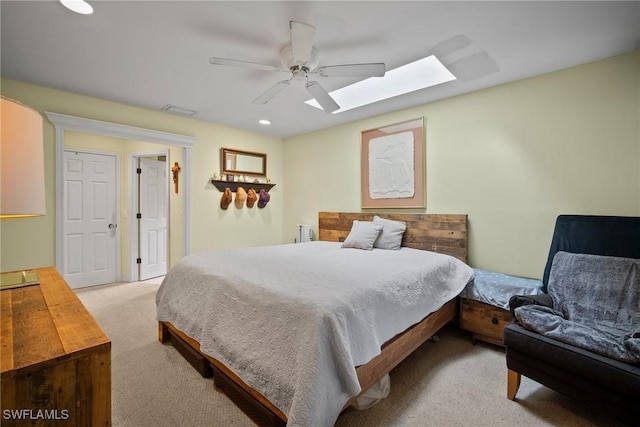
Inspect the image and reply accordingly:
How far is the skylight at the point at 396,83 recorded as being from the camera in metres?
2.73

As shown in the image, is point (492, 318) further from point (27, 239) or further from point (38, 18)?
point (27, 239)

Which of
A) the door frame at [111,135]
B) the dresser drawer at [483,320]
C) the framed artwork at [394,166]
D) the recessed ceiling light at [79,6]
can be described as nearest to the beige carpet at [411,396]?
the dresser drawer at [483,320]

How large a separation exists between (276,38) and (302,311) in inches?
73.9

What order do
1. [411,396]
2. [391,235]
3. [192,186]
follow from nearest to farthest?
[411,396] < [391,235] < [192,186]

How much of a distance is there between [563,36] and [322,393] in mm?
2781

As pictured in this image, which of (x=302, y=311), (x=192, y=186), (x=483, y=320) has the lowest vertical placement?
(x=483, y=320)

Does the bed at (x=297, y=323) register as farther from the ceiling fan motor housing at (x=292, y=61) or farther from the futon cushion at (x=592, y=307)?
the ceiling fan motor housing at (x=292, y=61)

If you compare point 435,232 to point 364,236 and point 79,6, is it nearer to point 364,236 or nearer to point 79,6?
point 364,236

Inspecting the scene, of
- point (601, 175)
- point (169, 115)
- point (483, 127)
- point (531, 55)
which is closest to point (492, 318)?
point (601, 175)

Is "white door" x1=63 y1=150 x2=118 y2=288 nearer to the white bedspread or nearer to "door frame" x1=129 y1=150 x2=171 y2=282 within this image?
"door frame" x1=129 y1=150 x2=171 y2=282

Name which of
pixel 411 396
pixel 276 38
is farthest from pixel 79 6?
pixel 411 396

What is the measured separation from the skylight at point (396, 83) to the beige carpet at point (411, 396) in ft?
8.20

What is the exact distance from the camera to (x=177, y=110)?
3.62 meters

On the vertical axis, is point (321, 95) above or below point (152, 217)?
above
